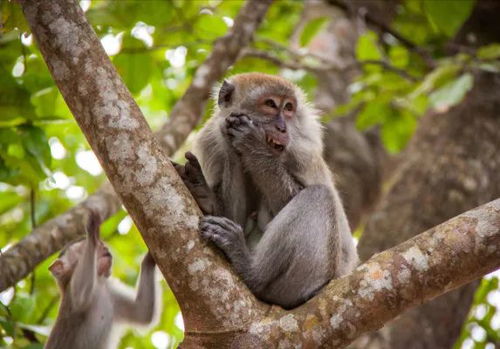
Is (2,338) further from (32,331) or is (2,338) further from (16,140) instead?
(16,140)

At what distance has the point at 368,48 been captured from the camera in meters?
7.48

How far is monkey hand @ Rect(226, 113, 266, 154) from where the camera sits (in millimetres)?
4652

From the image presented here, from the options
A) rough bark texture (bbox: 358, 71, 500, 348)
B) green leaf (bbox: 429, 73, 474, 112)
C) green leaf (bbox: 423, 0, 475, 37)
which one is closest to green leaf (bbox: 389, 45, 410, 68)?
rough bark texture (bbox: 358, 71, 500, 348)

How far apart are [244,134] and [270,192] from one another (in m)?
0.45

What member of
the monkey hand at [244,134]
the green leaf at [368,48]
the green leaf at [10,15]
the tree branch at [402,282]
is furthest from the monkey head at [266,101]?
the green leaf at [368,48]

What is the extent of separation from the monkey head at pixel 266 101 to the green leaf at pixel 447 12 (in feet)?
4.49

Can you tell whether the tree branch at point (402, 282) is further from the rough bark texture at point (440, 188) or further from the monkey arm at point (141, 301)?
the rough bark texture at point (440, 188)

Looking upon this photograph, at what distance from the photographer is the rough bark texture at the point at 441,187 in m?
6.23

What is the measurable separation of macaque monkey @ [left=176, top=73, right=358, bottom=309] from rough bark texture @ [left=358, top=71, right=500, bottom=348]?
4.86 feet

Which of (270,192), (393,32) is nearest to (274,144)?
(270,192)

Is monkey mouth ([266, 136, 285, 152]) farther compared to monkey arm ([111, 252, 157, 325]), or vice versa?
monkey arm ([111, 252, 157, 325])

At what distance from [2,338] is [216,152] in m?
2.17

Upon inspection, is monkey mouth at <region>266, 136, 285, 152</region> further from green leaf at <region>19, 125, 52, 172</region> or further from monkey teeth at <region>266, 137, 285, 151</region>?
green leaf at <region>19, 125, 52, 172</region>

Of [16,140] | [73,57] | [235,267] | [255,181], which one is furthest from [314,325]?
[16,140]
